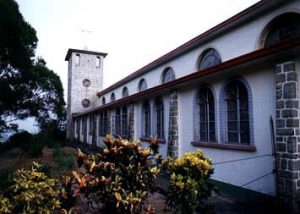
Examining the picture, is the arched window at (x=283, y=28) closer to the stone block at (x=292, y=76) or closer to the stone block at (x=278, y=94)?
the stone block at (x=292, y=76)

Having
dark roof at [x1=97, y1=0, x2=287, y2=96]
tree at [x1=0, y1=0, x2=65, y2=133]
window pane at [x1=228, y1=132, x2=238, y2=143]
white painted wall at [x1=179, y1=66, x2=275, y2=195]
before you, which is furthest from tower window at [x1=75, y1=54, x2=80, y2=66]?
window pane at [x1=228, y1=132, x2=238, y2=143]

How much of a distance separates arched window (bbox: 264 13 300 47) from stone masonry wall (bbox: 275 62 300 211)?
2.79 meters

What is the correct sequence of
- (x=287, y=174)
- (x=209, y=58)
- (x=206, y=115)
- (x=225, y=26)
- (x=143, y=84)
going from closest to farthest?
(x=287, y=174) → (x=206, y=115) → (x=225, y=26) → (x=209, y=58) → (x=143, y=84)

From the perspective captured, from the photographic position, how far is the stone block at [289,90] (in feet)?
18.6

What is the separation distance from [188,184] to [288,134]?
2904 mm

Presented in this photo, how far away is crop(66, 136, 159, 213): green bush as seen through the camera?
12.9ft

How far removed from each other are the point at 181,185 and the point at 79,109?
28.8m

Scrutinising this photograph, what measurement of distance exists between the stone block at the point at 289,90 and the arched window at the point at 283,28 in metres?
2.90

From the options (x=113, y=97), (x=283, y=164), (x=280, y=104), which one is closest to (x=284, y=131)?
(x=280, y=104)

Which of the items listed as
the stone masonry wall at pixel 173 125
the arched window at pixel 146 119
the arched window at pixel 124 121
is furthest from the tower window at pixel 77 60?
the stone masonry wall at pixel 173 125

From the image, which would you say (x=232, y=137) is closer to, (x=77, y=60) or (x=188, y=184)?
(x=188, y=184)

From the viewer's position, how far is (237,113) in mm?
7613

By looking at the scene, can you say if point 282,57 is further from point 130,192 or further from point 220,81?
point 130,192

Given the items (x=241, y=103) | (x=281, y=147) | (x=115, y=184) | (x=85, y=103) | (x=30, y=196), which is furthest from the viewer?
(x=85, y=103)
